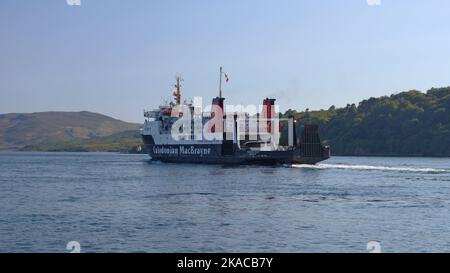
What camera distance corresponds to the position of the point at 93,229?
32844 millimetres

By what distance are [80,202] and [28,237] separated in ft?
52.2

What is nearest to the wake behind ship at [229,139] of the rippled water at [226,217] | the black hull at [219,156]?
the black hull at [219,156]

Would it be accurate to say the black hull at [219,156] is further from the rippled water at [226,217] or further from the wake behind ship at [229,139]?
the rippled water at [226,217]

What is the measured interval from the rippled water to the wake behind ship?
32.7 meters

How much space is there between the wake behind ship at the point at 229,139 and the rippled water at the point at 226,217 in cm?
3271

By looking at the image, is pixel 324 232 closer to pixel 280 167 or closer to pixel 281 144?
pixel 280 167

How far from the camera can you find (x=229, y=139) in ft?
346

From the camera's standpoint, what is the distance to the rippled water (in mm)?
28906

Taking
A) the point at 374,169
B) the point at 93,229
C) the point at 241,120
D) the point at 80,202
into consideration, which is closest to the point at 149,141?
the point at 241,120

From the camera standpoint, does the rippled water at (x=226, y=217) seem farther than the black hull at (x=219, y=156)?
No

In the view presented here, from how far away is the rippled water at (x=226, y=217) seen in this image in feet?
94.8

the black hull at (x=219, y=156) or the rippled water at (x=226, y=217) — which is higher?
the black hull at (x=219, y=156)

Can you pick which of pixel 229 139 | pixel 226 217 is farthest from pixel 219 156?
pixel 226 217

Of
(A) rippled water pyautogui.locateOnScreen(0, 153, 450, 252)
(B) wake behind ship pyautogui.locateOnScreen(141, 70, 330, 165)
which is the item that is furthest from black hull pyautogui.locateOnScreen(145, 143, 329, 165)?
(A) rippled water pyautogui.locateOnScreen(0, 153, 450, 252)
